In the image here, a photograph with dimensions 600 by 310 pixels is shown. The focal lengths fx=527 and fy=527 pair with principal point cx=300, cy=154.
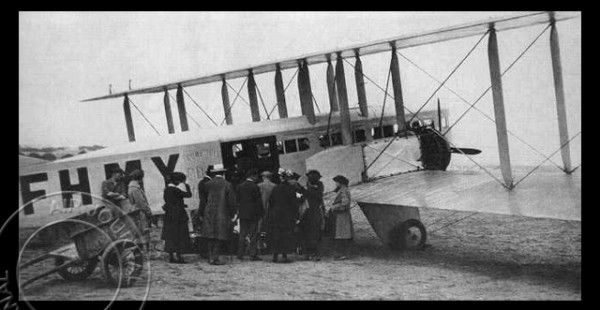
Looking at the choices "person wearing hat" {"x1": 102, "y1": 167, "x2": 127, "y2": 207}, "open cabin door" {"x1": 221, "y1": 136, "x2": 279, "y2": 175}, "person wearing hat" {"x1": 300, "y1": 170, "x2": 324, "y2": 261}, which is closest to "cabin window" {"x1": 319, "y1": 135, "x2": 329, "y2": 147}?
"open cabin door" {"x1": 221, "y1": 136, "x2": 279, "y2": 175}

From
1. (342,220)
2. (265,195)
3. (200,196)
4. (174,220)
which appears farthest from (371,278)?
(174,220)

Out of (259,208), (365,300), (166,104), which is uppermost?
(166,104)

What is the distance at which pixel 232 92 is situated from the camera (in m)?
12.4

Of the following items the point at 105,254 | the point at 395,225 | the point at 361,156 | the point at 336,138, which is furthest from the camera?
the point at 336,138

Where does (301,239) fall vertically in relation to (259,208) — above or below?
below

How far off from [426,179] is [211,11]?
15.2 feet

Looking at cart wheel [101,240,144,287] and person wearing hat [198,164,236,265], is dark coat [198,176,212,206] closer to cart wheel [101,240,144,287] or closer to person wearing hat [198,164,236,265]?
person wearing hat [198,164,236,265]

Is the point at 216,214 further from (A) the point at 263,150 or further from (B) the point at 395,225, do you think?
(B) the point at 395,225

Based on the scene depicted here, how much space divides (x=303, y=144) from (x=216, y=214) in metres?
2.90

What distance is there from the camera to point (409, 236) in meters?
8.97

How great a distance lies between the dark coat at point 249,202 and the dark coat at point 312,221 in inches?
27.7
